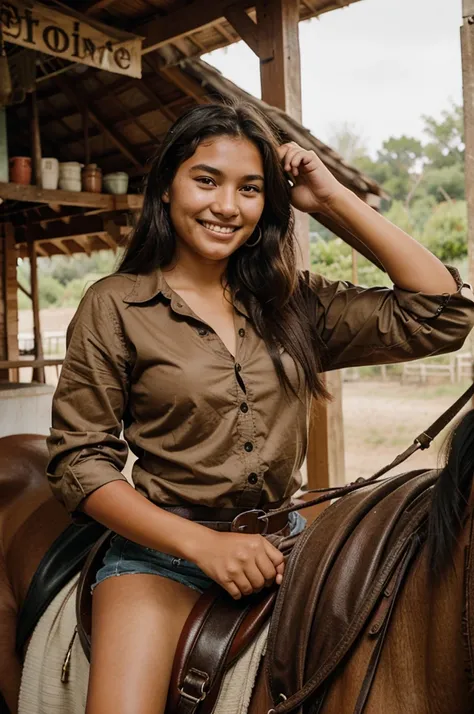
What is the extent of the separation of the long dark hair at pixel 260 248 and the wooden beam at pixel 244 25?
7.58 feet

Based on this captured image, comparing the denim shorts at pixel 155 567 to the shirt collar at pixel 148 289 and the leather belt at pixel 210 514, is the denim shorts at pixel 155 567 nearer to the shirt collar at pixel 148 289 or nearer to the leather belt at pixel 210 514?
the leather belt at pixel 210 514

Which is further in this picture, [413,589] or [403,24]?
[403,24]

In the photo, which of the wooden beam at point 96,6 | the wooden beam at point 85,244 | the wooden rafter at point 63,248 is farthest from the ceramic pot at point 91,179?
the wooden rafter at point 63,248

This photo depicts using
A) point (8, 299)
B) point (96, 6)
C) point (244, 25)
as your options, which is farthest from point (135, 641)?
point (8, 299)

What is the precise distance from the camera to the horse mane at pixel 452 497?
1.27 metres

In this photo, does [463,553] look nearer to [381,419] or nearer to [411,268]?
[411,268]

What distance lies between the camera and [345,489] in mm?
1683

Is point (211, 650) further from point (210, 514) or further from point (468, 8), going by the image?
point (468, 8)

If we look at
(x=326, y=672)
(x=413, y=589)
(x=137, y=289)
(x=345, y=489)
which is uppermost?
(x=137, y=289)

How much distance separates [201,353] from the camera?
5.79 ft

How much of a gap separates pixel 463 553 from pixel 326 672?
0.35 meters

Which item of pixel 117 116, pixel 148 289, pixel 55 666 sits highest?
pixel 117 116

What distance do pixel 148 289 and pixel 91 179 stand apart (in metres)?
5.06

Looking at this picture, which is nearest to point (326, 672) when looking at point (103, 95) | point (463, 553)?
point (463, 553)
